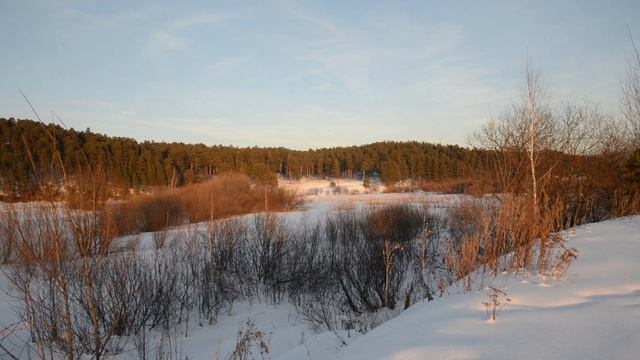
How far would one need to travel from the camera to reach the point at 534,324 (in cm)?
315

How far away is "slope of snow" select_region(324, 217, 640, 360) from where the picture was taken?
269 centimetres

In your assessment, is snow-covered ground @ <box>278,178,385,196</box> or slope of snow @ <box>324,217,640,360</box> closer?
slope of snow @ <box>324,217,640,360</box>

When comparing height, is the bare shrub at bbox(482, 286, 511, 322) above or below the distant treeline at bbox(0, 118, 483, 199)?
below

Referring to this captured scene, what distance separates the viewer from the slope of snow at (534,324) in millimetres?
2689

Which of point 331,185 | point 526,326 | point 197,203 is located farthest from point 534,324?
point 331,185

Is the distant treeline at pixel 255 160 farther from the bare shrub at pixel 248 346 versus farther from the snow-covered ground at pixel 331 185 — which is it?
the bare shrub at pixel 248 346

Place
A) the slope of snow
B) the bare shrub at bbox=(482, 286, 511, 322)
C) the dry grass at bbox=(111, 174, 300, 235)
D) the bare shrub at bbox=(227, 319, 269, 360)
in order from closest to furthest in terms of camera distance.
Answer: the slope of snow < the bare shrub at bbox=(482, 286, 511, 322) < the bare shrub at bbox=(227, 319, 269, 360) < the dry grass at bbox=(111, 174, 300, 235)

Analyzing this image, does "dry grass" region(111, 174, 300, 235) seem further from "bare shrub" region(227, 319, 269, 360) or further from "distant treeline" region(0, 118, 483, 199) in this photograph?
"bare shrub" region(227, 319, 269, 360)

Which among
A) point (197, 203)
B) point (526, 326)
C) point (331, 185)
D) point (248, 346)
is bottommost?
point (331, 185)

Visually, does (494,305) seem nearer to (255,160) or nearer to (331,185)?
(255,160)

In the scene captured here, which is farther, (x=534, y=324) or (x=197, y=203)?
(x=197, y=203)

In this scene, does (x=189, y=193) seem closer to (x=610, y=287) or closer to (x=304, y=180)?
(x=610, y=287)

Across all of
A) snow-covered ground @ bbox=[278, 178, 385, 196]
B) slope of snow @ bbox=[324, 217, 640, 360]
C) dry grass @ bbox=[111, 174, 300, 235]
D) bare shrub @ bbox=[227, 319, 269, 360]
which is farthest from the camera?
snow-covered ground @ bbox=[278, 178, 385, 196]

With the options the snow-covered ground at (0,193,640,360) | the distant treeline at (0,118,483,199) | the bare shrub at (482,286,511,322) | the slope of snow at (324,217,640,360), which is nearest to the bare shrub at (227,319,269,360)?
the snow-covered ground at (0,193,640,360)
